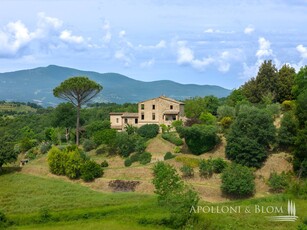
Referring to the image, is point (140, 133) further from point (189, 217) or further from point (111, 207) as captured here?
point (189, 217)

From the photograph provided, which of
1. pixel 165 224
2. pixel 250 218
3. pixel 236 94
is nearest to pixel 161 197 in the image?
pixel 165 224

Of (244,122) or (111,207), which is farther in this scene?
(244,122)

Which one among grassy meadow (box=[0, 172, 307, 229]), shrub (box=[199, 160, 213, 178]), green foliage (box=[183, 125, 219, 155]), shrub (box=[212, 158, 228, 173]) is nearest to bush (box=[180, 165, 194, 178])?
shrub (box=[199, 160, 213, 178])

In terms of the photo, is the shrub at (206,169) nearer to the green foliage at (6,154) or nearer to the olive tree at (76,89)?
the green foliage at (6,154)

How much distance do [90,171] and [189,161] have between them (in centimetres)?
1077

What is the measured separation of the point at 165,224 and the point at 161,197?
3.07 meters

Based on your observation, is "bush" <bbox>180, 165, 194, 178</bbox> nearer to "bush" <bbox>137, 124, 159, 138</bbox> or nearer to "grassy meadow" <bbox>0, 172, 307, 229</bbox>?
"grassy meadow" <bbox>0, 172, 307, 229</bbox>

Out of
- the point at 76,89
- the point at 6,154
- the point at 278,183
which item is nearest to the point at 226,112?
the point at 278,183

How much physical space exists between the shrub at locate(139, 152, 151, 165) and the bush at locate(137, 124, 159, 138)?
17.6ft

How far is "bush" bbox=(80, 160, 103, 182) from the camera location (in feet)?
147

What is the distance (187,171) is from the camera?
4359 cm

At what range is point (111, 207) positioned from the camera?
35.0 metres

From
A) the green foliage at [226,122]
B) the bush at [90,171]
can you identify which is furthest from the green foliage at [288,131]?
the bush at [90,171]

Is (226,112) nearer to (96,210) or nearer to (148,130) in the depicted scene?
(148,130)
